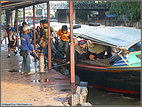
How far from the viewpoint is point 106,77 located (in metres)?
10.8

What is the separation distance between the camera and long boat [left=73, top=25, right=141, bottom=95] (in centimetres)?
1002

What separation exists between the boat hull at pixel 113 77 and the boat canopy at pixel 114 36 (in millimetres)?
887

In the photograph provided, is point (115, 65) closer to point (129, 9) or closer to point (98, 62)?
point (98, 62)

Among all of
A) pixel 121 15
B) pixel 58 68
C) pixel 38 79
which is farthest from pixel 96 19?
pixel 38 79

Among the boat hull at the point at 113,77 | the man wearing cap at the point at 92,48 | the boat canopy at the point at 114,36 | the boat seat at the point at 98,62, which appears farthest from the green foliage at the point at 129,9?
the boat hull at the point at 113,77

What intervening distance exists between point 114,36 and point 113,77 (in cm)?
153

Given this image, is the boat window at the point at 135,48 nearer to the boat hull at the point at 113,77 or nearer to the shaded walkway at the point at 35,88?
the boat hull at the point at 113,77

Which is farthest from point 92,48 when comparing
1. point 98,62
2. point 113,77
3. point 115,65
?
point 113,77

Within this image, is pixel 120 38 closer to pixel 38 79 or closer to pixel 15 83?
pixel 38 79

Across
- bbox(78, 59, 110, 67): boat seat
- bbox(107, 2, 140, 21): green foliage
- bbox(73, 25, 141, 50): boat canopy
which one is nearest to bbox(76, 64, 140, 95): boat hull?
Answer: bbox(78, 59, 110, 67): boat seat

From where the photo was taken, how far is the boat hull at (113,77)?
10.0m

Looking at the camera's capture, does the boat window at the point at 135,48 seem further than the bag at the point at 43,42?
No

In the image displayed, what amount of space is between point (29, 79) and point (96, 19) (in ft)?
131

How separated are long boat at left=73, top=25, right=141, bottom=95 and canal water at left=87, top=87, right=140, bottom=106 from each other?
0.19 m
